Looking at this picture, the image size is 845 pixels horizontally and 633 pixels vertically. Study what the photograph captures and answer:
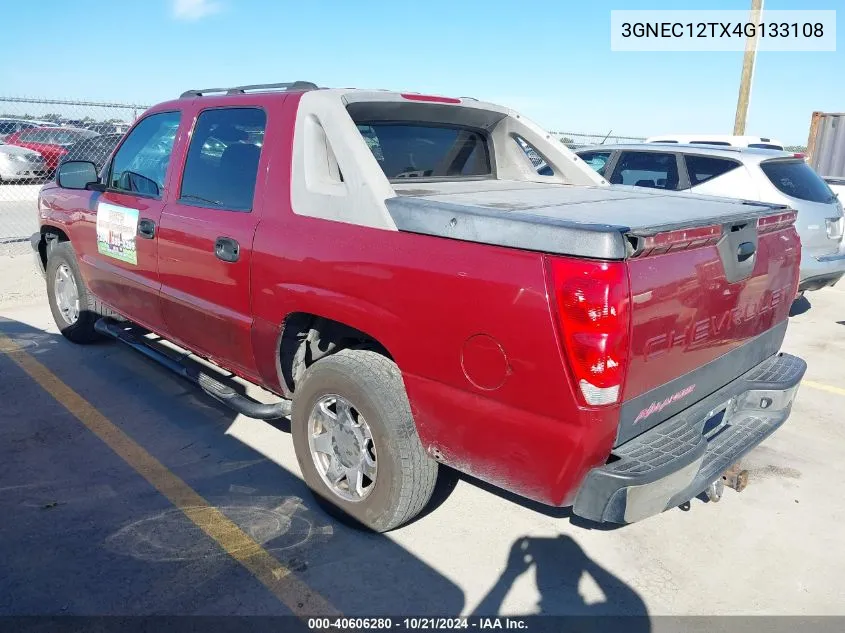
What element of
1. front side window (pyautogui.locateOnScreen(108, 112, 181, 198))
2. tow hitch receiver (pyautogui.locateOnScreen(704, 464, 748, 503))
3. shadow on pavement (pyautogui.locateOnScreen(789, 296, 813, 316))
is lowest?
shadow on pavement (pyautogui.locateOnScreen(789, 296, 813, 316))

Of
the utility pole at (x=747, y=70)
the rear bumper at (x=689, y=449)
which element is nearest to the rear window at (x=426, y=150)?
the rear bumper at (x=689, y=449)

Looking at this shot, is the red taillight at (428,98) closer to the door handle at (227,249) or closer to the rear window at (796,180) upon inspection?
the door handle at (227,249)

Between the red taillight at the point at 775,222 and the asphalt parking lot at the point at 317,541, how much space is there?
1427 mm

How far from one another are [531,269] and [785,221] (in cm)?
156

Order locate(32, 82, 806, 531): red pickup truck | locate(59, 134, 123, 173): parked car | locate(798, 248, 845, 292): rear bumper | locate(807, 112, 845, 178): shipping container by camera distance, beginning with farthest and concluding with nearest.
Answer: locate(807, 112, 845, 178): shipping container < locate(59, 134, 123, 173): parked car < locate(798, 248, 845, 292): rear bumper < locate(32, 82, 806, 531): red pickup truck

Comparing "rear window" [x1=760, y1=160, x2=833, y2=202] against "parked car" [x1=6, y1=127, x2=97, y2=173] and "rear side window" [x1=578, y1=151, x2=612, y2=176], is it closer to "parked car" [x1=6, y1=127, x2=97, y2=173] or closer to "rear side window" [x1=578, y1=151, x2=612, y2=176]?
"rear side window" [x1=578, y1=151, x2=612, y2=176]

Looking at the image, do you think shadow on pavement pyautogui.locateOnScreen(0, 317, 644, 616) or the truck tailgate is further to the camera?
shadow on pavement pyautogui.locateOnScreen(0, 317, 644, 616)

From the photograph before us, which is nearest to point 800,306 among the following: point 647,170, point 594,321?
point 647,170

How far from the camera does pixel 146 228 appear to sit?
3979mm

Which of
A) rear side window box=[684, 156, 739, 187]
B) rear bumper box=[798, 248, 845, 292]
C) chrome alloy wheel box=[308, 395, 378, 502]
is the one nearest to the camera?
chrome alloy wheel box=[308, 395, 378, 502]

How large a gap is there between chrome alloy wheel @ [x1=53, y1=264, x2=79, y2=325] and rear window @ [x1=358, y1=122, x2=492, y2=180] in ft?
10.4

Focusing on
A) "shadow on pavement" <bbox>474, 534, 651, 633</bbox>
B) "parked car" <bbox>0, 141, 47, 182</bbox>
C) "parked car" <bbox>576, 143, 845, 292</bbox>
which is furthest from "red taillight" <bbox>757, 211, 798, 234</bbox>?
"parked car" <bbox>0, 141, 47, 182</bbox>

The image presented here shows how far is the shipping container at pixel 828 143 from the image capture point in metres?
16.2

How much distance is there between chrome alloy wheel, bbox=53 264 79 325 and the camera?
536cm
